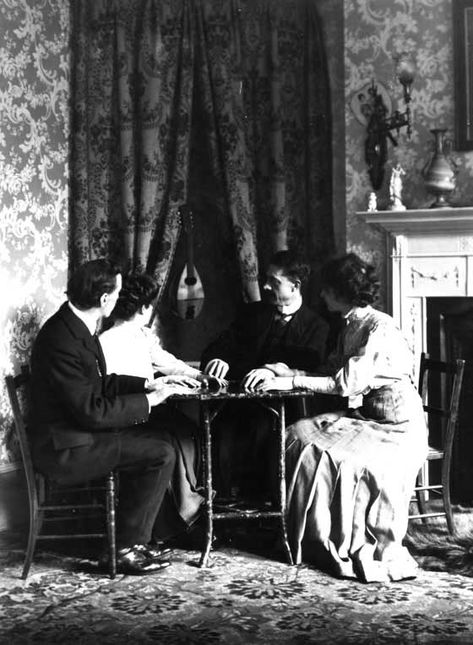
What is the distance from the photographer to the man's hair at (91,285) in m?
3.64

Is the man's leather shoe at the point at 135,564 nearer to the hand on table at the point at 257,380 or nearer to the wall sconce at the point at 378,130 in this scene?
the hand on table at the point at 257,380

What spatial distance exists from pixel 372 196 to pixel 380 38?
2.89ft

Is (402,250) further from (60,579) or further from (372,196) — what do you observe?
(60,579)

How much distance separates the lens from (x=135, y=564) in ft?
12.0

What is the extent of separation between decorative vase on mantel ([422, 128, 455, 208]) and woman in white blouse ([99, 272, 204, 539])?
1.59 metres

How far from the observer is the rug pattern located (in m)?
3.00

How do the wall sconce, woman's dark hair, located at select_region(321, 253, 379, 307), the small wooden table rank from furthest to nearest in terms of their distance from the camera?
the wall sconce, woman's dark hair, located at select_region(321, 253, 379, 307), the small wooden table

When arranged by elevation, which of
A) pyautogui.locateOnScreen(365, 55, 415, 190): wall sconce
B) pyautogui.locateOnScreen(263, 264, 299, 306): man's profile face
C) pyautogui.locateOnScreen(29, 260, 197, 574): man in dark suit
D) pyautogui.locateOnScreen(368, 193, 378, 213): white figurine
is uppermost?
pyautogui.locateOnScreen(365, 55, 415, 190): wall sconce

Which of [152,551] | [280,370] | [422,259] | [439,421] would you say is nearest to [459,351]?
[439,421]

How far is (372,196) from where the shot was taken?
4781 mm

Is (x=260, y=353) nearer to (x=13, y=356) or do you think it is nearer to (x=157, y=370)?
(x=157, y=370)

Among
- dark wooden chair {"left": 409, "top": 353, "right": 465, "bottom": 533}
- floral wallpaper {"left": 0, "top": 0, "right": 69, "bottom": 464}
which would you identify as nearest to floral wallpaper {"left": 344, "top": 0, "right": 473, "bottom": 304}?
dark wooden chair {"left": 409, "top": 353, "right": 465, "bottom": 533}

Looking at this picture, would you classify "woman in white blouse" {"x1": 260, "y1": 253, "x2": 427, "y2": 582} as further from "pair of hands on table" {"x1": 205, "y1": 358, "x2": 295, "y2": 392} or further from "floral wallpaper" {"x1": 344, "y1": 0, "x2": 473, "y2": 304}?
"floral wallpaper" {"x1": 344, "y1": 0, "x2": 473, "y2": 304}

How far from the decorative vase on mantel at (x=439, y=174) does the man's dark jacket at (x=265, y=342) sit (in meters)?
0.91
